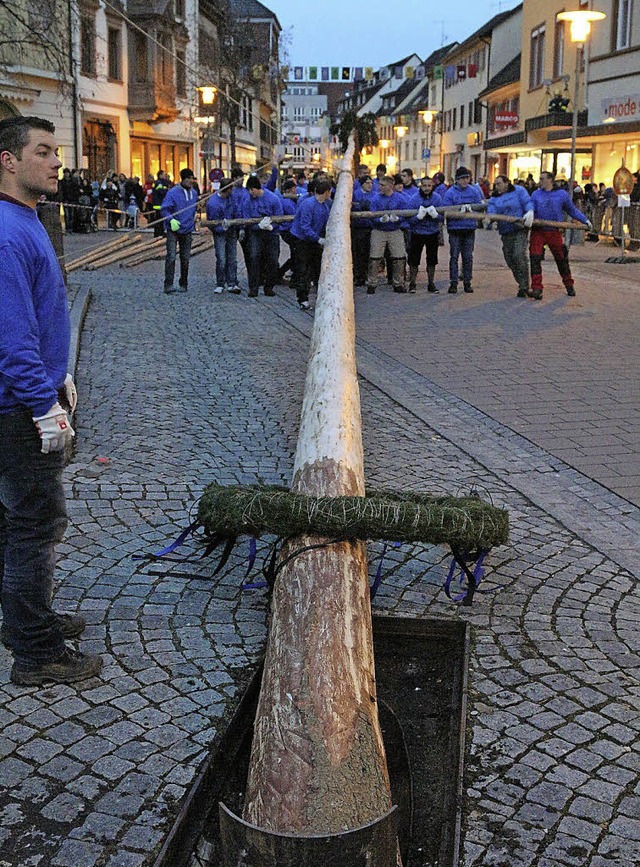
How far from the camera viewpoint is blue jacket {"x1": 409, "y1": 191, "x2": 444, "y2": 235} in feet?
51.6

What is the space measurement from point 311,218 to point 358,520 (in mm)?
11034

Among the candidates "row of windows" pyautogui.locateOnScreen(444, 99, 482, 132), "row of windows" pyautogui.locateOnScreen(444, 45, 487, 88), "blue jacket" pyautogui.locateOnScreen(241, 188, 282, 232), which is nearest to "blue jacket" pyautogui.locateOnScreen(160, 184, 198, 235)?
"blue jacket" pyautogui.locateOnScreen(241, 188, 282, 232)

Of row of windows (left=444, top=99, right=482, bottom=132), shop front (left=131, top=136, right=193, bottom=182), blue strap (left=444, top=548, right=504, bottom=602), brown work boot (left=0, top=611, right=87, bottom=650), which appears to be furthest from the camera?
row of windows (left=444, top=99, right=482, bottom=132)

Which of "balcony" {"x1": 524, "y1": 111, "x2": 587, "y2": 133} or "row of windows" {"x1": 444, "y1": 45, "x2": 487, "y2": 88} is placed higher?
"row of windows" {"x1": 444, "y1": 45, "x2": 487, "y2": 88}

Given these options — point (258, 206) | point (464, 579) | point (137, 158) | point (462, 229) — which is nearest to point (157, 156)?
point (137, 158)

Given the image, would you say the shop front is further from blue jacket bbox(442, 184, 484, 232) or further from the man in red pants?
the man in red pants

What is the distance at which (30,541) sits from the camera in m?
3.64

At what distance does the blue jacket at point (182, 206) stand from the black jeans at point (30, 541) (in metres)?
11.5

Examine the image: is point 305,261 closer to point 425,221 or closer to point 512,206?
point 425,221

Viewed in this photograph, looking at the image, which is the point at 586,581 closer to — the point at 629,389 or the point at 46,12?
the point at 629,389

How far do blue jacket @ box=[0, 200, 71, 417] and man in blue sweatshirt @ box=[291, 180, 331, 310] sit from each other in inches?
418

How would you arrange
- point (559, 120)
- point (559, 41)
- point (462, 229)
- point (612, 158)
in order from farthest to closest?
point (559, 41) < point (559, 120) < point (612, 158) < point (462, 229)

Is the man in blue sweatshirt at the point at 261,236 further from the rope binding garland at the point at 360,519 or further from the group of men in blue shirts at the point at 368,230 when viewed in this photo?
the rope binding garland at the point at 360,519

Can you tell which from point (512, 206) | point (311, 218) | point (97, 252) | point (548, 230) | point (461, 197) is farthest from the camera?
point (97, 252)
